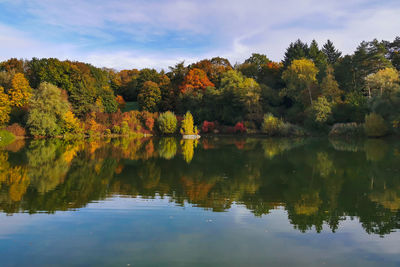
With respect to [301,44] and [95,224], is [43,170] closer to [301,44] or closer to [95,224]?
[95,224]

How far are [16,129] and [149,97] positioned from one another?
21.4 m

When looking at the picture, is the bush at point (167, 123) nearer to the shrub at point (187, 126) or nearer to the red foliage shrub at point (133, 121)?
the shrub at point (187, 126)

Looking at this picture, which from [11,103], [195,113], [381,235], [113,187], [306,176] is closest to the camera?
[381,235]

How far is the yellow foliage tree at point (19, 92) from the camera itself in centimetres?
3772

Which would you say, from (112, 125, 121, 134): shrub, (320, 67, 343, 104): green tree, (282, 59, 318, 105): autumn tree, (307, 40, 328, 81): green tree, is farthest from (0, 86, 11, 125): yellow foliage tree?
(307, 40, 328, 81): green tree

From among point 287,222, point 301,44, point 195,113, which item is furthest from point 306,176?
point 301,44

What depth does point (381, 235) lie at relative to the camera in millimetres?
6141

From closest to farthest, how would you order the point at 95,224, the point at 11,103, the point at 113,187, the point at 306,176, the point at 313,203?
the point at 95,224 → the point at 313,203 → the point at 113,187 → the point at 306,176 → the point at 11,103

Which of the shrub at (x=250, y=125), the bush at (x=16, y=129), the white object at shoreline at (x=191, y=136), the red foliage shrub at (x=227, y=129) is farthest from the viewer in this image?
the red foliage shrub at (x=227, y=129)

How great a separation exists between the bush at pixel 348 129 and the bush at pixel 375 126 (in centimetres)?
157

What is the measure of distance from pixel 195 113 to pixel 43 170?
123 feet

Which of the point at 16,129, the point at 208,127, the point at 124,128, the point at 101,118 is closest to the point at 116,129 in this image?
the point at 124,128

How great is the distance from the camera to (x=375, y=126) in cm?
3466

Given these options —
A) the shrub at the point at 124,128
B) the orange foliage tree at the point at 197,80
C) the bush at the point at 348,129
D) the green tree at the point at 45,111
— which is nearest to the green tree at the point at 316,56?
the bush at the point at 348,129
